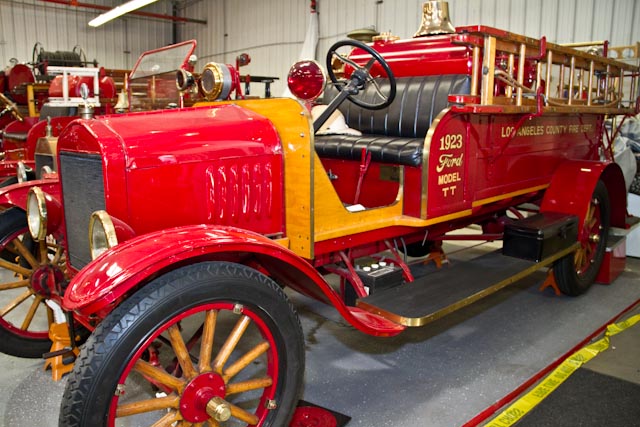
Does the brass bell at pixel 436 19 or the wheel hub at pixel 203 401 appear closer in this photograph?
the wheel hub at pixel 203 401

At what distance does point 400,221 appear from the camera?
2.68 metres

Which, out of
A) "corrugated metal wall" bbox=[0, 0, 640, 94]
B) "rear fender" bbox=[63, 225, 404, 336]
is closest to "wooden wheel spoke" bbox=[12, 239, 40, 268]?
"rear fender" bbox=[63, 225, 404, 336]

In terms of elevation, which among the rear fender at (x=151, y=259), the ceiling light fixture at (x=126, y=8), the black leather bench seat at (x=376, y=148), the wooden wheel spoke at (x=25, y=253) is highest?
the ceiling light fixture at (x=126, y=8)

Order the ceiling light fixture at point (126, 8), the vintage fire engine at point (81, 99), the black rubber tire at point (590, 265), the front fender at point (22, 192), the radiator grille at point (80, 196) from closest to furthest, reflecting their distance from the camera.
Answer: the radiator grille at point (80, 196) < the front fender at point (22, 192) < the black rubber tire at point (590, 265) < the vintage fire engine at point (81, 99) < the ceiling light fixture at point (126, 8)

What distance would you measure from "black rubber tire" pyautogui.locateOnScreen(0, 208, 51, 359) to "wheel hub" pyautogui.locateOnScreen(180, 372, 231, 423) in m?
1.56

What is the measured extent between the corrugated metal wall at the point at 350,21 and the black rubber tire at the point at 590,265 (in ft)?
11.6

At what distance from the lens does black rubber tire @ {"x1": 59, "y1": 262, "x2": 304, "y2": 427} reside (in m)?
1.48

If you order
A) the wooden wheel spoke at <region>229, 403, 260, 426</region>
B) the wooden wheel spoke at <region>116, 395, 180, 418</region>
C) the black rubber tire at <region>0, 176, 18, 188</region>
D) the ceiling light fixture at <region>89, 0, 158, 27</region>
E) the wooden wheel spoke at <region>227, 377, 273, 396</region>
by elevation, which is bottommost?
the wooden wheel spoke at <region>229, 403, 260, 426</region>

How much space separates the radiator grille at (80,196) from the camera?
1.91 m

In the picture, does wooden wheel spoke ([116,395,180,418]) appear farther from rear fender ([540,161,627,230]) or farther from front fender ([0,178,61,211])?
rear fender ([540,161,627,230])

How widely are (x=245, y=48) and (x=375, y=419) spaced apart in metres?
12.7

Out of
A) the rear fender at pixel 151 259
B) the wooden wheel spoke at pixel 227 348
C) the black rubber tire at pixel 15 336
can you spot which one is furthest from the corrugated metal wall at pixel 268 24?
the black rubber tire at pixel 15 336

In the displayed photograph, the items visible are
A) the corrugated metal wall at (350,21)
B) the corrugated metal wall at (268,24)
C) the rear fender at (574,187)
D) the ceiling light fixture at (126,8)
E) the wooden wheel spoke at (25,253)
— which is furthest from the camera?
the ceiling light fixture at (126,8)

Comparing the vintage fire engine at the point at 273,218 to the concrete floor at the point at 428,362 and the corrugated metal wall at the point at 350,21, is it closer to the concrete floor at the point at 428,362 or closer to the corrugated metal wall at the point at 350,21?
the concrete floor at the point at 428,362
